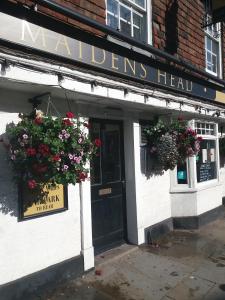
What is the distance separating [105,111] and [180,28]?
3.20 m

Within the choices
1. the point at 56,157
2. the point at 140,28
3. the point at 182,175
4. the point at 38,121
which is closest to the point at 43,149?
the point at 56,157

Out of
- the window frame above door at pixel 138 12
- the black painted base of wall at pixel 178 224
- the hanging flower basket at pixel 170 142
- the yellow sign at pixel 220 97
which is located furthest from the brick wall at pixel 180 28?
the black painted base of wall at pixel 178 224

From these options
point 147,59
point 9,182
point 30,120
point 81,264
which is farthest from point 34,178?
point 147,59

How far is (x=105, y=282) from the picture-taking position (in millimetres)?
4582

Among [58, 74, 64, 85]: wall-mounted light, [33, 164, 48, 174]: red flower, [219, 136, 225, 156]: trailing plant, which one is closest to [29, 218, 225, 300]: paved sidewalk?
[33, 164, 48, 174]: red flower

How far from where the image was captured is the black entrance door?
18.2 ft

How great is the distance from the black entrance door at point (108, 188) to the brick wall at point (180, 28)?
7.38ft

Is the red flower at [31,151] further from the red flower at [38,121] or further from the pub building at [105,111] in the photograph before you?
the pub building at [105,111]

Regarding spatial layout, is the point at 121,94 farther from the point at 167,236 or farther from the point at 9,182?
the point at 167,236

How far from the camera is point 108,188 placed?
5758 millimetres

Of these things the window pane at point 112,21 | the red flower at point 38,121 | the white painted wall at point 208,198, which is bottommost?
the white painted wall at point 208,198

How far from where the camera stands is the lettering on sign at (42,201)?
4152 mm

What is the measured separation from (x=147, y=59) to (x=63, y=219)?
3.12 m

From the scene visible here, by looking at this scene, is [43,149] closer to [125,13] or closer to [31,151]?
[31,151]
